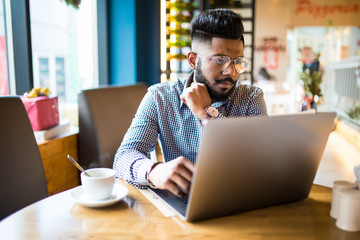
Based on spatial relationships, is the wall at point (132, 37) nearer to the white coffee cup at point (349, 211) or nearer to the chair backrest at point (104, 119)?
the chair backrest at point (104, 119)

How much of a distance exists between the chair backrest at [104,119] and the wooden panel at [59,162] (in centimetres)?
10

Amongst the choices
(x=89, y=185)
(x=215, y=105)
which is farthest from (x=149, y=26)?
(x=89, y=185)

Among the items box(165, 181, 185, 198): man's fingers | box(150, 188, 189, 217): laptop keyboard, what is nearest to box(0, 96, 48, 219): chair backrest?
box(150, 188, 189, 217): laptop keyboard

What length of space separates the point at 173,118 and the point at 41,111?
3.01ft

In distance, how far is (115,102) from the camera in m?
2.00

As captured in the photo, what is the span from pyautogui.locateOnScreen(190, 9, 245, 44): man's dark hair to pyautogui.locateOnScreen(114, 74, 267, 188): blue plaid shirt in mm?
231

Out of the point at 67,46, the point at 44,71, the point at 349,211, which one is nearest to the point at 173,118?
the point at 349,211

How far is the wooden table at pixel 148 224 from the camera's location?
2.65 ft

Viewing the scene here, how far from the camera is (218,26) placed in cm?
147

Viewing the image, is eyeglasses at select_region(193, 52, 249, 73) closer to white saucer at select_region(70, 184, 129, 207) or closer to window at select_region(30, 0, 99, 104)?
white saucer at select_region(70, 184, 129, 207)

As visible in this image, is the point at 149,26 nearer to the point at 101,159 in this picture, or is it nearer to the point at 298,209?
the point at 101,159

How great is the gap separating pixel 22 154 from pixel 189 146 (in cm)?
68

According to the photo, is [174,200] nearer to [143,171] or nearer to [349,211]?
[143,171]

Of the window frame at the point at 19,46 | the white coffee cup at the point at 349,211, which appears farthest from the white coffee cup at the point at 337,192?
the window frame at the point at 19,46
